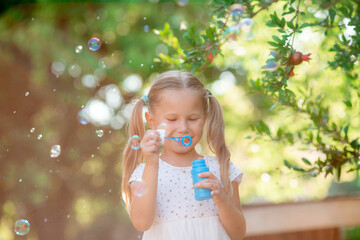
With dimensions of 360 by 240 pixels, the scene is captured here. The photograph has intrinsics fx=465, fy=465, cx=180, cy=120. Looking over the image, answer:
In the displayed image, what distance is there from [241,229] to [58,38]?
3.96 meters

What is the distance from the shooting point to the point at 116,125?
5098mm

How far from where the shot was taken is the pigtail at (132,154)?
84.0 inches

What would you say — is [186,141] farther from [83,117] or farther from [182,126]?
[83,117]

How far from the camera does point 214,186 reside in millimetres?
1770

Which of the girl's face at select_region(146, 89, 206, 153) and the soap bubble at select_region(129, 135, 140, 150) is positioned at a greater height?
the girl's face at select_region(146, 89, 206, 153)

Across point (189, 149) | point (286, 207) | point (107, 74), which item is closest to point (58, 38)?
point (107, 74)

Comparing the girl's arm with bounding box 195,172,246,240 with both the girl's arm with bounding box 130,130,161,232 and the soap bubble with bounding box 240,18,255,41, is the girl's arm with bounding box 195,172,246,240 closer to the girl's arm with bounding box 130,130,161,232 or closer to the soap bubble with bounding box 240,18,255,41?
the girl's arm with bounding box 130,130,161,232

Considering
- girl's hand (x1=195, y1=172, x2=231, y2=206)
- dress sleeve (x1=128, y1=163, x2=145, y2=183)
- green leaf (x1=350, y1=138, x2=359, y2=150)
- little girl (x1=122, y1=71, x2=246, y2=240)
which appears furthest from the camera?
green leaf (x1=350, y1=138, x2=359, y2=150)

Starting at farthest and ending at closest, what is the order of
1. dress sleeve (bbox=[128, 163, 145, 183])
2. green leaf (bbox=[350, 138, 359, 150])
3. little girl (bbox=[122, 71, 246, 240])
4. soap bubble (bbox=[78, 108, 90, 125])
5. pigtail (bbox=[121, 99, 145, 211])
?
soap bubble (bbox=[78, 108, 90, 125]) → green leaf (bbox=[350, 138, 359, 150]) → pigtail (bbox=[121, 99, 145, 211]) → dress sleeve (bbox=[128, 163, 145, 183]) → little girl (bbox=[122, 71, 246, 240])

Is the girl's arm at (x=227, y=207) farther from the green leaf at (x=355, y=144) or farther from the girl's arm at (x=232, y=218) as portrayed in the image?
the green leaf at (x=355, y=144)

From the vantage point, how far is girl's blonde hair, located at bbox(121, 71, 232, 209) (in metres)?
2.05

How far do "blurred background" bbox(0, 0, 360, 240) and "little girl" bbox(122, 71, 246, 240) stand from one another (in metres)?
2.70

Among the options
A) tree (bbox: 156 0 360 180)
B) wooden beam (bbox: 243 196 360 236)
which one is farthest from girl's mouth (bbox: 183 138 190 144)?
wooden beam (bbox: 243 196 360 236)

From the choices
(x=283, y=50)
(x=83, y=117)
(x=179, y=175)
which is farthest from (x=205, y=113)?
(x=83, y=117)
